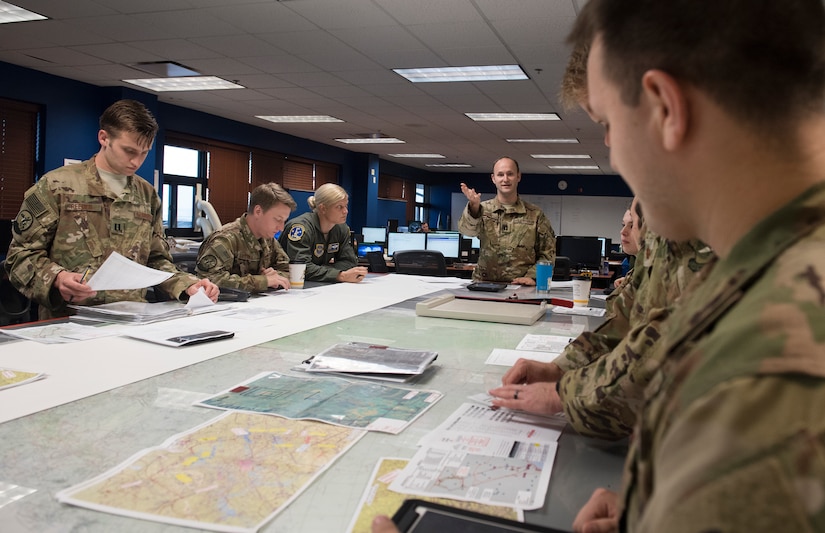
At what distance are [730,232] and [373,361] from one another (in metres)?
1.05

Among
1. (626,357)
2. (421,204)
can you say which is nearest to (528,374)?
(626,357)

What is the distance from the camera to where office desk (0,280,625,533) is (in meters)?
0.72

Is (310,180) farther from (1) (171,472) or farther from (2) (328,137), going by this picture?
(1) (171,472)

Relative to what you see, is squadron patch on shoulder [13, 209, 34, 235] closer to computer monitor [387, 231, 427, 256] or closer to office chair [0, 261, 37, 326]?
office chair [0, 261, 37, 326]

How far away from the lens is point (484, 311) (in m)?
2.24

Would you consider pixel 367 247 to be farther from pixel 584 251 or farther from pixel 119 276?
pixel 119 276

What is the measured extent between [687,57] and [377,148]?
458 inches

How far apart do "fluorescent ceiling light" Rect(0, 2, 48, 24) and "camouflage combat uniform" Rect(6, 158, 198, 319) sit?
2.91 meters

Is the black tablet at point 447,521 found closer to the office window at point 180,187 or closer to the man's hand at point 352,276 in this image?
the man's hand at point 352,276

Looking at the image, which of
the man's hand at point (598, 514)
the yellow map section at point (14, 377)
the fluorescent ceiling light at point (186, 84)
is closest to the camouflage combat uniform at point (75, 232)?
the yellow map section at point (14, 377)

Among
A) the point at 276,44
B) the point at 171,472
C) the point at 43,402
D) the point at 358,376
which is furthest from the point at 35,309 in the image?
the point at 276,44

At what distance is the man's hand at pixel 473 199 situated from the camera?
4051 mm

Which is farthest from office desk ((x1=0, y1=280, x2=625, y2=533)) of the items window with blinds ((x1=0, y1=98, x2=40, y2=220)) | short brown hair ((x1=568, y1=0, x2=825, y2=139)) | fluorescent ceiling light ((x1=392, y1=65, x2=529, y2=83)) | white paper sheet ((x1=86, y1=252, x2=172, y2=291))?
window with blinds ((x1=0, y1=98, x2=40, y2=220))

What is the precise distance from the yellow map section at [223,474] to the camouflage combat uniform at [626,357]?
1.26ft
